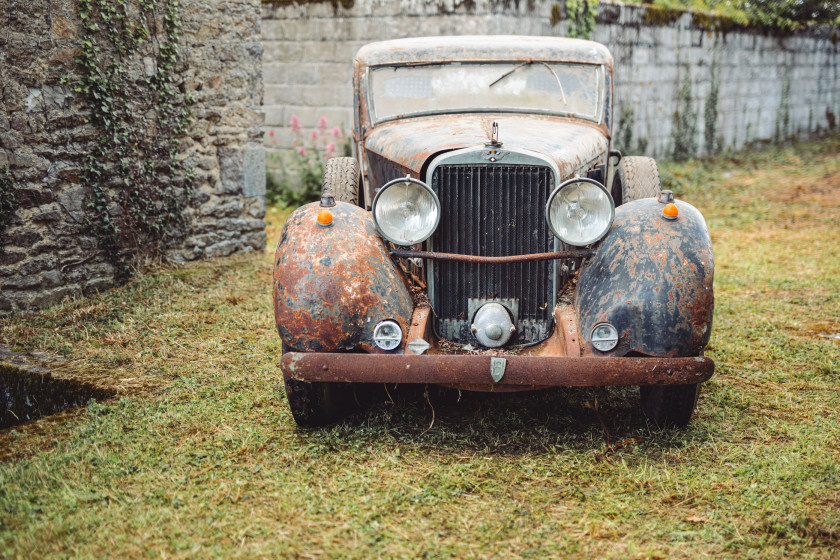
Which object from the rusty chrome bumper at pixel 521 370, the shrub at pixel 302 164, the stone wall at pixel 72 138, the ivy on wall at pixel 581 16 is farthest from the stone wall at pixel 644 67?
the rusty chrome bumper at pixel 521 370

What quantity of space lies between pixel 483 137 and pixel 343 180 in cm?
125

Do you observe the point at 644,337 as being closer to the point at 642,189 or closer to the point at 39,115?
the point at 642,189

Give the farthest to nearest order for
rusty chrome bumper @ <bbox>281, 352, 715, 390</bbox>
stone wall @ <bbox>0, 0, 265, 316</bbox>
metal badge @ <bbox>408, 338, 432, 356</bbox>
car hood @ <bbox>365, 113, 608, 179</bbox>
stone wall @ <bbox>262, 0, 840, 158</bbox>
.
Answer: stone wall @ <bbox>262, 0, 840, 158</bbox>, stone wall @ <bbox>0, 0, 265, 316</bbox>, car hood @ <bbox>365, 113, 608, 179</bbox>, metal badge @ <bbox>408, 338, 432, 356</bbox>, rusty chrome bumper @ <bbox>281, 352, 715, 390</bbox>

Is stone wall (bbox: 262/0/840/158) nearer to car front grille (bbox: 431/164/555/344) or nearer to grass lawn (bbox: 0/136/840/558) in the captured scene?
grass lawn (bbox: 0/136/840/558)

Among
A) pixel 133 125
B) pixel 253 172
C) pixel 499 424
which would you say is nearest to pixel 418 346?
pixel 499 424

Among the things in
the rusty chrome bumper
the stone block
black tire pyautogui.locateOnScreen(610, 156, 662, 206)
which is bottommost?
the rusty chrome bumper

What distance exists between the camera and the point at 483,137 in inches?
145

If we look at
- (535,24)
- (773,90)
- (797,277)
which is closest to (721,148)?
(773,90)

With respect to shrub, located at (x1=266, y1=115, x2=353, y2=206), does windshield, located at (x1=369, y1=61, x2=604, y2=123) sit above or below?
above

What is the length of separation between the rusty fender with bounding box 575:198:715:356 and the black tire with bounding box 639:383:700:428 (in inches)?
10.5

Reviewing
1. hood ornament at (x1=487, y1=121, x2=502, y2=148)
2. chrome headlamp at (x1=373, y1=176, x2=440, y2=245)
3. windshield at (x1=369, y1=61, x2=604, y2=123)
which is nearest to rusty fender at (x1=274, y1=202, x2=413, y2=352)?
chrome headlamp at (x1=373, y1=176, x2=440, y2=245)

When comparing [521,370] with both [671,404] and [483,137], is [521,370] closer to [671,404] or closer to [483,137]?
[671,404]

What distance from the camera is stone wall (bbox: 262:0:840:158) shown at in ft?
28.5

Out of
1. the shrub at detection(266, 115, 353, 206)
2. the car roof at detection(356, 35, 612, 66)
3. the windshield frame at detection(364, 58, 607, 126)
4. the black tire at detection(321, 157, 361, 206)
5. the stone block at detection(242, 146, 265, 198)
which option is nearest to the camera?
the windshield frame at detection(364, 58, 607, 126)
